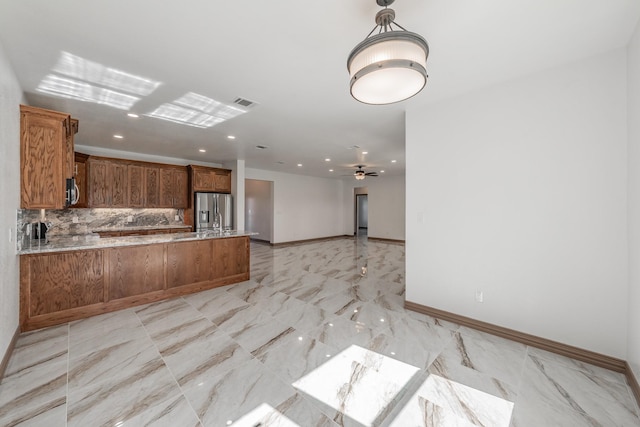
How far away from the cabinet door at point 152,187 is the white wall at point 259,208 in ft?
11.7

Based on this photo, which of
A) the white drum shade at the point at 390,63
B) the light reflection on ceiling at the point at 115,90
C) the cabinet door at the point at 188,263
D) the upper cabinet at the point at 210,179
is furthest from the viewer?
the upper cabinet at the point at 210,179

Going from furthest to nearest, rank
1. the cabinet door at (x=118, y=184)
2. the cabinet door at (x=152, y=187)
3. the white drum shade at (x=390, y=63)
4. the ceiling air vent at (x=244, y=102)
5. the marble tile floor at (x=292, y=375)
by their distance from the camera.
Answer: the cabinet door at (x=152, y=187) → the cabinet door at (x=118, y=184) → the ceiling air vent at (x=244, y=102) → the marble tile floor at (x=292, y=375) → the white drum shade at (x=390, y=63)

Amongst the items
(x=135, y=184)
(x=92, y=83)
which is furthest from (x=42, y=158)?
(x=135, y=184)

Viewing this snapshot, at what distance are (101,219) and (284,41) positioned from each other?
6.15m

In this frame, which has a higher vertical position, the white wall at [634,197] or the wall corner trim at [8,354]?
the white wall at [634,197]

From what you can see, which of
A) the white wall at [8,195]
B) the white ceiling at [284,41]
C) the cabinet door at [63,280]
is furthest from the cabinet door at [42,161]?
the cabinet door at [63,280]

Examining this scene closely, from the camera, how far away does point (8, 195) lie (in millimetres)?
2283

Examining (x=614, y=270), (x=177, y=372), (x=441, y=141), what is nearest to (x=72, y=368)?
(x=177, y=372)

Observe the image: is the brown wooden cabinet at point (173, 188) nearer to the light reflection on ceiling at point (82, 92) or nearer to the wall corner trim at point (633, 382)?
the light reflection on ceiling at point (82, 92)

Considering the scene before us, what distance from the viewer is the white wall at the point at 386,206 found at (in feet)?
32.6

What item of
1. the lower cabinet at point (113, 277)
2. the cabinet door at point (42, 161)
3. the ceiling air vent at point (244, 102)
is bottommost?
the lower cabinet at point (113, 277)

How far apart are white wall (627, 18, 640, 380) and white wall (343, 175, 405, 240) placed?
7.62m

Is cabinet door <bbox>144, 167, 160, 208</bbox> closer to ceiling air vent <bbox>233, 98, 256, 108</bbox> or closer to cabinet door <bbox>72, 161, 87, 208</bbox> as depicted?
cabinet door <bbox>72, 161, 87, 208</bbox>

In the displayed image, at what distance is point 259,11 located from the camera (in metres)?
1.80
